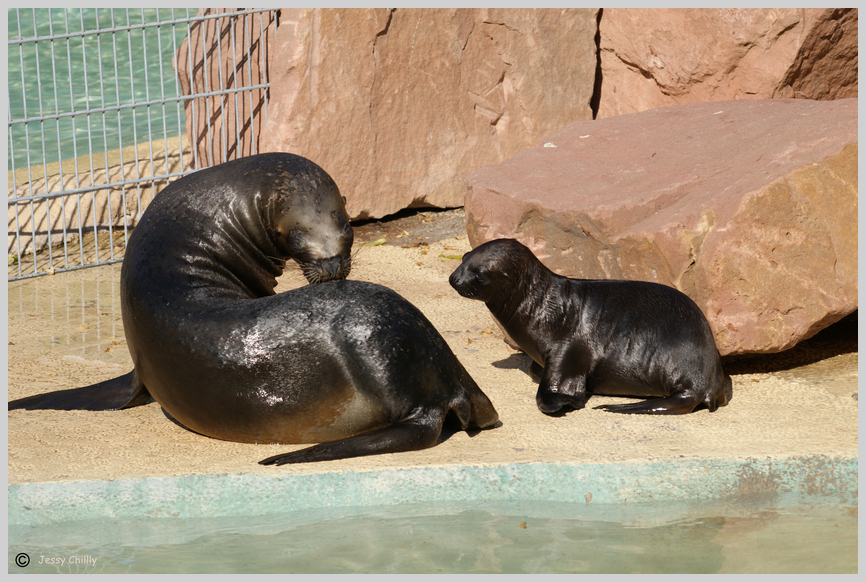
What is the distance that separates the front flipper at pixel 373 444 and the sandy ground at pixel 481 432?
1.6 inches

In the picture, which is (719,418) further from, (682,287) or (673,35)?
(673,35)

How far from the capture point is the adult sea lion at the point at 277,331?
155 inches

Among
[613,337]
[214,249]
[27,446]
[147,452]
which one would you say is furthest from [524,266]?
[27,446]

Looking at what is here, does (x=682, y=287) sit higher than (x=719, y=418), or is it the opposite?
(x=682, y=287)

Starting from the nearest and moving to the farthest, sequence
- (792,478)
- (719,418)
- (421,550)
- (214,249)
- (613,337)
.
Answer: (421,550) < (792,478) < (214,249) < (719,418) < (613,337)

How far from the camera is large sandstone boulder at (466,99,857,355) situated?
4.98 metres

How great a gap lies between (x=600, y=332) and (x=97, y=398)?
274cm

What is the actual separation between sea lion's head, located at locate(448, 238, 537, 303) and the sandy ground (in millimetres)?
→ 593

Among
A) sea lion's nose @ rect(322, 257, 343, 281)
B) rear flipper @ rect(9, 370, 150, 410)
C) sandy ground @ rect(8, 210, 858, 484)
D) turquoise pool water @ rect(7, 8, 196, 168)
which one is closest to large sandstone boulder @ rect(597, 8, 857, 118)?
sandy ground @ rect(8, 210, 858, 484)

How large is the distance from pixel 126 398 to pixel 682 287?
3.13 meters

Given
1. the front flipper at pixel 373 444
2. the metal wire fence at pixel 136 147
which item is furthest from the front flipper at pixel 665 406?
the metal wire fence at pixel 136 147

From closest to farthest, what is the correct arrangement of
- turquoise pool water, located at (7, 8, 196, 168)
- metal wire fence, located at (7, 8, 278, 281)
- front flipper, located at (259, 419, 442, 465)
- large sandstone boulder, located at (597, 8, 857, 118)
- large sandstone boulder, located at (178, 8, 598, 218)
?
1. front flipper, located at (259, 419, 442, 465)
2. large sandstone boulder, located at (597, 8, 857, 118)
3. metal wire fence, located at (7, 8, 278, 281)
4. large sandstone boulder, located at (178, 8, 598, 218)
5. turquoise pool water, located at (7, 8, 196, 168)

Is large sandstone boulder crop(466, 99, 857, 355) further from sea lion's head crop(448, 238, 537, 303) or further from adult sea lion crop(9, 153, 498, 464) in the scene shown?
adult sea lion crop(9, 153, 498, 464)

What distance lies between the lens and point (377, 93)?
336 inches
